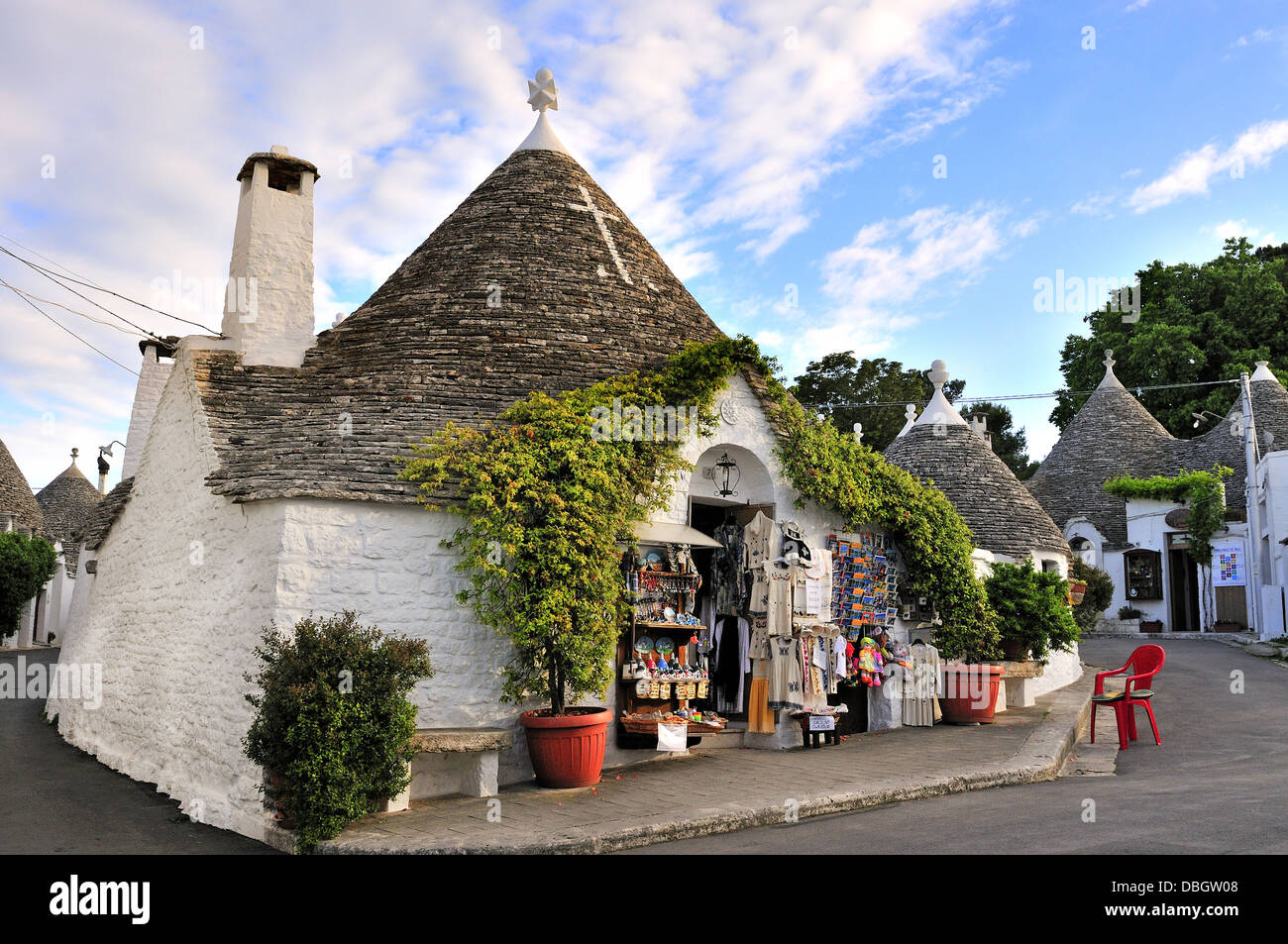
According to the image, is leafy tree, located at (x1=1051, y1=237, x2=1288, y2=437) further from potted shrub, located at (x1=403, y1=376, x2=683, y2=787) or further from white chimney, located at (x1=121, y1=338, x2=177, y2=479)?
white chimney, located at (x1=121, y1=338, x2=177, y2=479)

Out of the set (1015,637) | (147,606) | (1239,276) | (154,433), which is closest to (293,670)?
(147,606)

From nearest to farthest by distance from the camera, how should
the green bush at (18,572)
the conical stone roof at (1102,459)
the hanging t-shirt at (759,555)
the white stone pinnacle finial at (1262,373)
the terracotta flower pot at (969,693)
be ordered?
1. the hanging t-shirt at (759,555)
2. the terracotta flower pot at (969,693)
3. the green bush at (18,572)
4. the conical stone roof at (1102,459)
5. the white stone pinnacle finial at (1262,373)

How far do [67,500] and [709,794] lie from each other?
135 ft

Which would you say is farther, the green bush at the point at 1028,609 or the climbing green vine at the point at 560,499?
the green bush at the point at 1028,609

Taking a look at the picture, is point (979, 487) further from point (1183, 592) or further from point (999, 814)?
point (1183, 592)

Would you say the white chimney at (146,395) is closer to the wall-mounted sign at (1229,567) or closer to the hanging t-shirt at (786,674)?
the hanging t-shirt at (786,674)

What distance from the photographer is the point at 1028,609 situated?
13.4m

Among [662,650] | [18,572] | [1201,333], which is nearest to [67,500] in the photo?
[18,572]

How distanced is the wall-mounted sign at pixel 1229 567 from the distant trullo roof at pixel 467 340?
2091 centimetres

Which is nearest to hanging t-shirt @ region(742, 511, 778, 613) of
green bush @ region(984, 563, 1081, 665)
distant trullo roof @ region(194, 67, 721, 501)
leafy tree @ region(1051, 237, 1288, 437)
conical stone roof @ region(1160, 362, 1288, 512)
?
distant trullo roof @ region(194, 67, 721, 501)

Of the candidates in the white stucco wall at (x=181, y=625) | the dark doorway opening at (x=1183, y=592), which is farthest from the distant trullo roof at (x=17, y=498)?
the dark doorway opening at (x=1183, y=592)

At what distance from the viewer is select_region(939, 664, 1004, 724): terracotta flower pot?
1258 cm

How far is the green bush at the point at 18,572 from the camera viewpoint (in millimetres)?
27875
